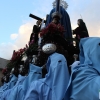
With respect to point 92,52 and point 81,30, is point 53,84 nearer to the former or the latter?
point 92,52

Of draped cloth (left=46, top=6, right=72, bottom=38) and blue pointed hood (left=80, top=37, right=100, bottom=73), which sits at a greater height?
draped cloth (left=46, top=6, right=72, bottom=38)

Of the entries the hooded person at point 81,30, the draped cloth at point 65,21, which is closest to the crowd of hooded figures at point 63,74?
the hooded person at point 81,30

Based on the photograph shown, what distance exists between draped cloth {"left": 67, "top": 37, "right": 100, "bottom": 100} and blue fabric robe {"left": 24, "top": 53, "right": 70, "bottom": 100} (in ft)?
1.34

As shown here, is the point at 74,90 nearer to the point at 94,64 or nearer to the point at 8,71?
the point at 94,64

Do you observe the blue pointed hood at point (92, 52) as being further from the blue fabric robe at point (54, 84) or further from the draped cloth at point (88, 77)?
the blue fabric robe at point (54, 84)

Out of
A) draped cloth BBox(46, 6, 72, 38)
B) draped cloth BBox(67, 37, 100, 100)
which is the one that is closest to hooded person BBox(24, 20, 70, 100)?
draped cloth BBox(67, 37, 100, 100)

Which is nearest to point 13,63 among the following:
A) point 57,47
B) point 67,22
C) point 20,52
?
point 20,52

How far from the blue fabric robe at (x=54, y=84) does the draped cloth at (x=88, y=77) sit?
0.41 m

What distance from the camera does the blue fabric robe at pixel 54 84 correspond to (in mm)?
2596

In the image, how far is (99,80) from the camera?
188cm

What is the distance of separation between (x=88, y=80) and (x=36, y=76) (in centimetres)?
212

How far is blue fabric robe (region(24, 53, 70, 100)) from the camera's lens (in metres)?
2.60

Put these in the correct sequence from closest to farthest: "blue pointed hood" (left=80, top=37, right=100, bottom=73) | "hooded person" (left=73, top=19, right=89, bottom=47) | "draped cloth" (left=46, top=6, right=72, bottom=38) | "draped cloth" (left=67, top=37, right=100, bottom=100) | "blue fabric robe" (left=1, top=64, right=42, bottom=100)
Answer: "draped cloth" (left=67, top=37, right=100, bottom=100) → "blue pointed hood" (left=80, top=37, right=100, bottom=73) → "blue fabric robe" (left=1, top=64, right=42, bottom=100) → "hooded person" (left=73, top=19, right=89, bottom=47) → "draped cloth" (left=46, top=6, right=72, bottom=38)

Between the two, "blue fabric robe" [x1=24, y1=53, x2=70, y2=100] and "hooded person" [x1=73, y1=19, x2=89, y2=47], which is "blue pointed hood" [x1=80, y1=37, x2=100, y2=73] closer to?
"blue fabric robe" [x1=24, y1=53, x2=70, y2=100]
